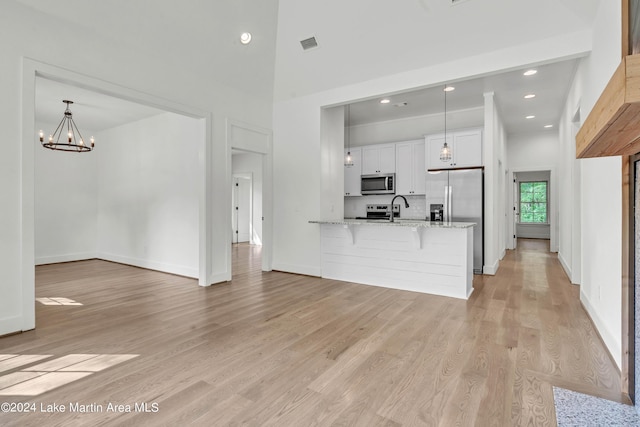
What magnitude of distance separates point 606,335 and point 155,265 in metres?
6.17

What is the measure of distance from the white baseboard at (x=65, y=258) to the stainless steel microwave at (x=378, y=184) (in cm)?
618

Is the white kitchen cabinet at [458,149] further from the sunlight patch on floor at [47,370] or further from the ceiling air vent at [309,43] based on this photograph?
the sunlight patch on floor at [47,370]

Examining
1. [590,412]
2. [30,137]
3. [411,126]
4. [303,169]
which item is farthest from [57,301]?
[411,126]

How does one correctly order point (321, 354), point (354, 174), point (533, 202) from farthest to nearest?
point (533, 202) → point (354, 174) → point (321, 354)

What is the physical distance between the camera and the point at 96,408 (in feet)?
5.96

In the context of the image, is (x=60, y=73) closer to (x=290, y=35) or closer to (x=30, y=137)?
(x=30, y=137)

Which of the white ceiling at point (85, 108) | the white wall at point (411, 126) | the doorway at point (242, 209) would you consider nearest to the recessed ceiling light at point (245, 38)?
the white ceiling at point (85, 108)

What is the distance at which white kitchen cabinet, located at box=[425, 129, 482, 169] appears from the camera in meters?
5.88

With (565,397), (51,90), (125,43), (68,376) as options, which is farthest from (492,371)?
(51,90)

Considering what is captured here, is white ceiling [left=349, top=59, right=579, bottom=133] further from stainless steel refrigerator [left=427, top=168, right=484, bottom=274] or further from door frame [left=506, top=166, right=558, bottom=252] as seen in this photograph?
stainless steel refrigerator [left=427, top=168, right=484, bottom=274]

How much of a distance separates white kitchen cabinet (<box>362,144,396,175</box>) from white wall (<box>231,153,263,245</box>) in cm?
372

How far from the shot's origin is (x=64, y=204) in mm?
6820

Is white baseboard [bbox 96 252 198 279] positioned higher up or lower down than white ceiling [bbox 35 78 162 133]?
lower down

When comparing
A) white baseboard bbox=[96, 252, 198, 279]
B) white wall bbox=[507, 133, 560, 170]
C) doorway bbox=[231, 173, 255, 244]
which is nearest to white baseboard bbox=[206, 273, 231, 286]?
white baseboard bbox=[96, 252, 198, 279]
